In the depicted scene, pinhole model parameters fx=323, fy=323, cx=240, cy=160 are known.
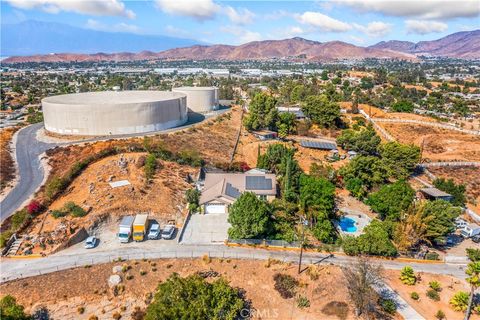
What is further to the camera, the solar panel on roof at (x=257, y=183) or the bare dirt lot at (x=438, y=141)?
the bare dirt lot at (x=438, y=141)

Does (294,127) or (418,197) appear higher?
(294,127)

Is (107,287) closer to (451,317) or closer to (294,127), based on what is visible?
(451,317)

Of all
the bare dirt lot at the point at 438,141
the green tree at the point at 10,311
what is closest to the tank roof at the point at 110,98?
the green tree at the point at 10,311

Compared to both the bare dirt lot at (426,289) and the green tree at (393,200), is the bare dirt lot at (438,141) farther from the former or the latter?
the bare dirt lot at (426,289)

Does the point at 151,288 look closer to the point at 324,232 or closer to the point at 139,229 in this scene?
the point at 139,229

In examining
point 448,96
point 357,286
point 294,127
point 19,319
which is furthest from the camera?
point 448,96

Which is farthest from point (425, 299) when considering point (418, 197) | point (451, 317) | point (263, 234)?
point (418, 197)
